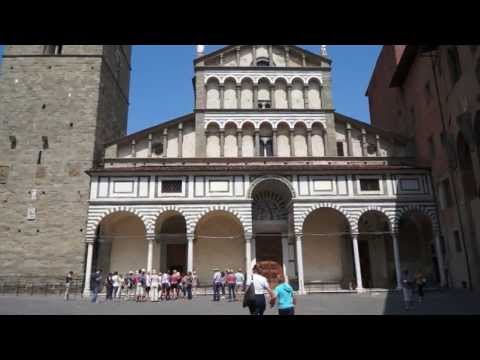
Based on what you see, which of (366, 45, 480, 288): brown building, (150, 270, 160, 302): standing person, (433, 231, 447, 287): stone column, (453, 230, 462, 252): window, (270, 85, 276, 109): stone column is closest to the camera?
(366, 45, 480, 288): brown building

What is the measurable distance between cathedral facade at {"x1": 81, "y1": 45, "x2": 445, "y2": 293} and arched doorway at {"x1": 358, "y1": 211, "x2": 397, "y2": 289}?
6 centimetres

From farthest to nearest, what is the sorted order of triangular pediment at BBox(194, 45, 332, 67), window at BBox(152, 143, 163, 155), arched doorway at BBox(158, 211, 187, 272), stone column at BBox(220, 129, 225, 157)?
triangular pediment at BBox(194, 45, 332, 67) < window at BBox(152, 143, 163, 155) < stone column at BBox(220, 129, 225, 157) < arched doorway at BBox(158, 211, 187, 272)

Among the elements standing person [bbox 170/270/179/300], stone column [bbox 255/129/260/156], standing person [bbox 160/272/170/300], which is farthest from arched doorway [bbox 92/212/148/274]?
stone column [bbox 255/129/260/156]

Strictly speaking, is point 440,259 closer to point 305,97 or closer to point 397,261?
point 397,261

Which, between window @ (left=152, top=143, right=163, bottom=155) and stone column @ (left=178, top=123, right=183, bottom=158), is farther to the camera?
window @ (left=152, top=143, right=163, bottom=155)

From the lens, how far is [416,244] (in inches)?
847

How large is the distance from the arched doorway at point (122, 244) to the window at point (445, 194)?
50.6ft

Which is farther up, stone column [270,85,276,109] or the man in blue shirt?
stone column [270,85,276,109]

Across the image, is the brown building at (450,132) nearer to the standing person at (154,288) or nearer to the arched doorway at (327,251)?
the arched doorway at (327,251)

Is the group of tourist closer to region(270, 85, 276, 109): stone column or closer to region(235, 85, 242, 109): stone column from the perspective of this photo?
region(235, 85, 242, 109): stone column

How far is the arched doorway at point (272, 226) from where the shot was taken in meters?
20.5

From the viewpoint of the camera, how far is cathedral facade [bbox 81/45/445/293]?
19.7 meters

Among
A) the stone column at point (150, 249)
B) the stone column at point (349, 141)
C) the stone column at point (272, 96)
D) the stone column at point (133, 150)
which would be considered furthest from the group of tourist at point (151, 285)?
the stone column at point (349, 141)
